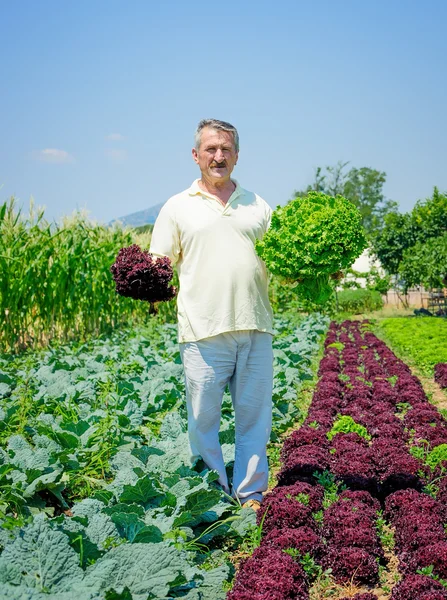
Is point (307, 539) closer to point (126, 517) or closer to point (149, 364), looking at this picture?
point (126, 517)

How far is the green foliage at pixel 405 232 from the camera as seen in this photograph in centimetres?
2394

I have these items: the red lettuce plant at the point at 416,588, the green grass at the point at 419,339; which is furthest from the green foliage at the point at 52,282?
the red lettuce plant at the point at 416,588

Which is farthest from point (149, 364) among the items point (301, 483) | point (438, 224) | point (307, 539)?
point (438, 224)

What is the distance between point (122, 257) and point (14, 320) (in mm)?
7419

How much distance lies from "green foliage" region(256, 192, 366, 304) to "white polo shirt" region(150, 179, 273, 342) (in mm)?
161

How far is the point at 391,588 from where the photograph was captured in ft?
10.6

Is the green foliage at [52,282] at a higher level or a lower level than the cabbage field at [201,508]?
higher

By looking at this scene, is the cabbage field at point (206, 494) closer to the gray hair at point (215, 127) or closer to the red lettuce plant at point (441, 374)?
the red lettuce plant at point (441, 374)

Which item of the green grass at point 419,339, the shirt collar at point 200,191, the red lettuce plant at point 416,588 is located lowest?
the red lettuce plant at point 416,588

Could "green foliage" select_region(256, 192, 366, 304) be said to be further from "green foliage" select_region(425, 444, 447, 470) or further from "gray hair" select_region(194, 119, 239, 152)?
"green foliage" select_region(425, 444, 447, 470)

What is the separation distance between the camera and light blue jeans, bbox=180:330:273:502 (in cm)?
384

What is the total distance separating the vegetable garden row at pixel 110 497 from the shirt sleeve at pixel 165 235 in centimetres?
137

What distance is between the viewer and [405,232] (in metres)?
24.0

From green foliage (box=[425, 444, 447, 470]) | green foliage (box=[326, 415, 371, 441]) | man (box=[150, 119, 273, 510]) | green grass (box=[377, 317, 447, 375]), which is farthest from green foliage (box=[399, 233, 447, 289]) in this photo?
man (box=[150, 119, 273, 510])
